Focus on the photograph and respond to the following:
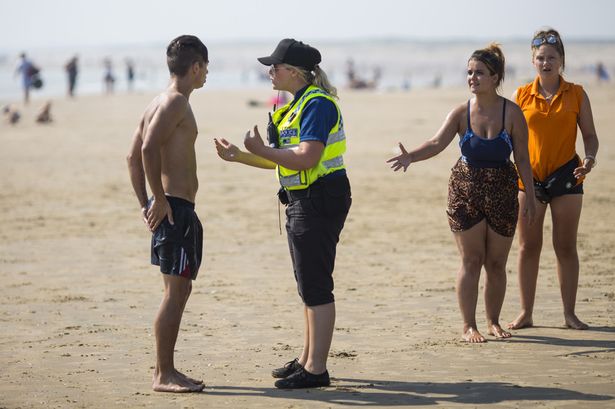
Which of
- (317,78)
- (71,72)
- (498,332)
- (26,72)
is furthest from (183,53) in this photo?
(71,72)

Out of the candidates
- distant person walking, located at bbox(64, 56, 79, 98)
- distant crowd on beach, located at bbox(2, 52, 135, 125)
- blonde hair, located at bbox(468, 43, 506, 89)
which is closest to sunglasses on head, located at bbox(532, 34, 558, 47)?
blonde hair, located at bbox(468, 43, 506, 89)

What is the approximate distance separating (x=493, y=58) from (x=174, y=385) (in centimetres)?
291

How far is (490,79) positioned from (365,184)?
878 centimetres

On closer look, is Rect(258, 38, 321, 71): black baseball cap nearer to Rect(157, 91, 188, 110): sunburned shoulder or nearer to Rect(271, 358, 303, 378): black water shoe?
Rect(157, 91, 188, 110): sunburned shoulder

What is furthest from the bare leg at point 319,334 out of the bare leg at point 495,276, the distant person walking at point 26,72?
the distant person walking at point 26,72

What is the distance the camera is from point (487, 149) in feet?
22.1

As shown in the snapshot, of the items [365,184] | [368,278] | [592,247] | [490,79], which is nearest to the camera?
[490,79]

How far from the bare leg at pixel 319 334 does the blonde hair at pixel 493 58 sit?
1.97m

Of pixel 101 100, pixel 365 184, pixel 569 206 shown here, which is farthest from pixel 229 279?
pixel 101 100

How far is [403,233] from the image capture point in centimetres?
1159

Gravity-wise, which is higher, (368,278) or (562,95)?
(562,95)

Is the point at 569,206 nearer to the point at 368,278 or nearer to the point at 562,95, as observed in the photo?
the point at 562,95

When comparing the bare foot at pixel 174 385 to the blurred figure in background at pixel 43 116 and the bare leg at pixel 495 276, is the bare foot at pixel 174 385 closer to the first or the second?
the bare leg at pixel 495 276

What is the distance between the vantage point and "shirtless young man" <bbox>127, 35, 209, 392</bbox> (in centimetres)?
572
